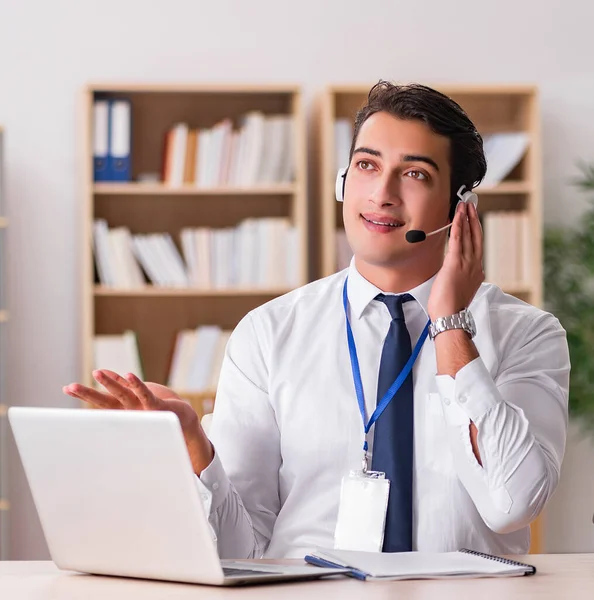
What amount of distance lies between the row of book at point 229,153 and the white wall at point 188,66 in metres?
0.39

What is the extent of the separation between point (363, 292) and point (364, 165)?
24 centimetres

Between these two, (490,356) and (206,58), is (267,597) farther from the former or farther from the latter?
(206,58)

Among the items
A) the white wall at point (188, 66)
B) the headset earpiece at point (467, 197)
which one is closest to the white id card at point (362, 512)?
→ the headset earpiece at point (467, 197)

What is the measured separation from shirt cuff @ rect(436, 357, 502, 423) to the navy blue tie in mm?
172

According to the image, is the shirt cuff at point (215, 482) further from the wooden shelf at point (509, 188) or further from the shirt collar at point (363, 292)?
the wooden shelf at point (509, 188)

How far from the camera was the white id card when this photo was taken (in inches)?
65.1

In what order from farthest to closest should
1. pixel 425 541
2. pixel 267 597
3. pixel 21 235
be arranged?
1. pixel 21 235
2. pixel 425 541
3. pixel 267 597

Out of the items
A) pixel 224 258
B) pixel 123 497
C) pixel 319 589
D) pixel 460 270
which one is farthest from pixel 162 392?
pixel 224 258

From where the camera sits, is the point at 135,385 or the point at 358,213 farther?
the point at 358,213

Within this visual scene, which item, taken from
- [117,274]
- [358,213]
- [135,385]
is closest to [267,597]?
[135,385]

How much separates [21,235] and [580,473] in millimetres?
2645

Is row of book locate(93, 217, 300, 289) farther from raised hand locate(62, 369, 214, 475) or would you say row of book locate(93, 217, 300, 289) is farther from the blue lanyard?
raised hand locate(62, 369, 214, 475)

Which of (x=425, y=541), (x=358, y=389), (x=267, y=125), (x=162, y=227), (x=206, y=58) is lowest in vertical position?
(x=425, y=541)

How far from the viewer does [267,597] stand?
3.82 feet
